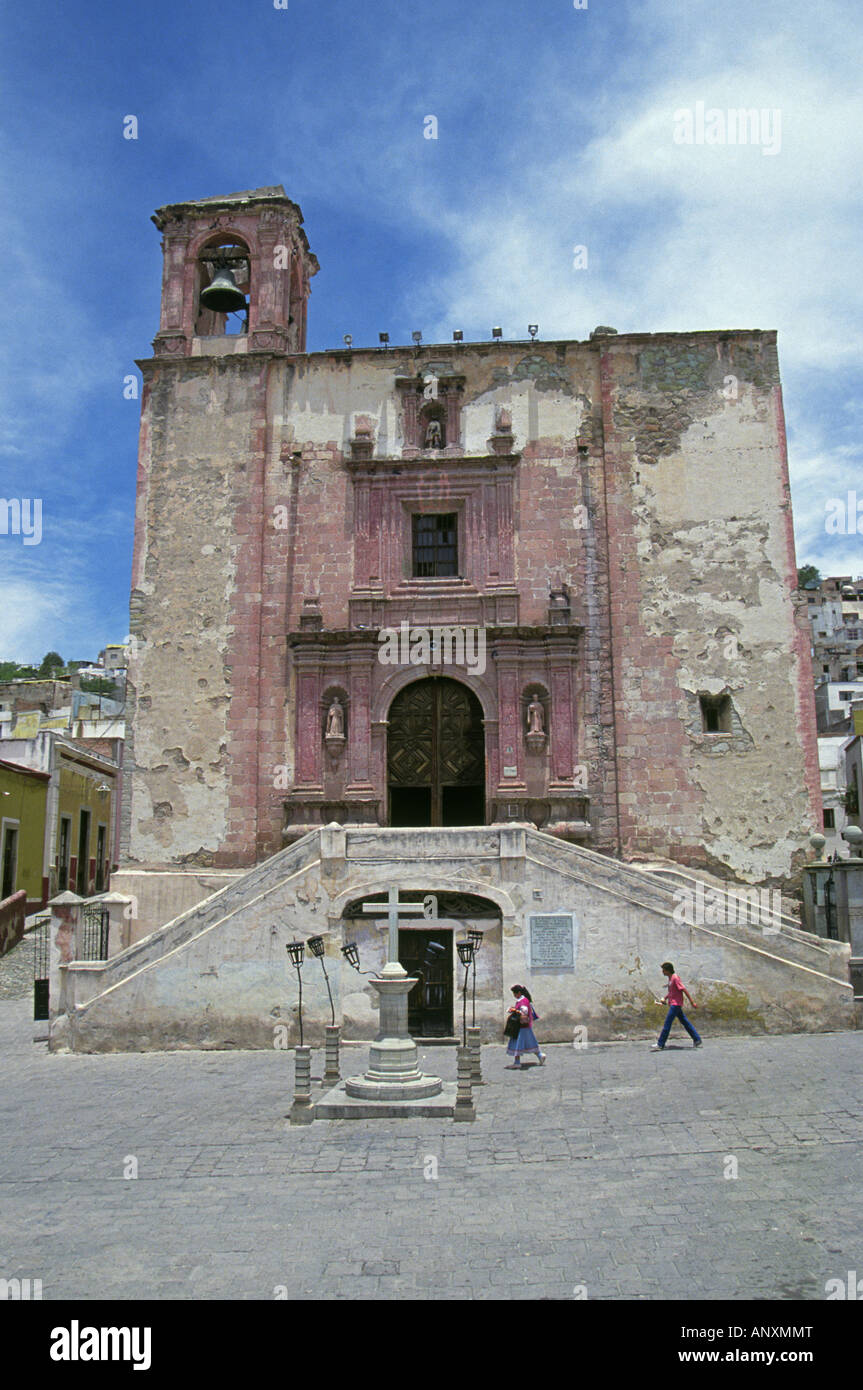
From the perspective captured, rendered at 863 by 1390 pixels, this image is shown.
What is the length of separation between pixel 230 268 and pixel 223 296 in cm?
179

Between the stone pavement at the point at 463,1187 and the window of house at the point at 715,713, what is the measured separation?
6.73 meters

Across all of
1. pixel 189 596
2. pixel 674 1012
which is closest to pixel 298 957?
pixel 674 1012

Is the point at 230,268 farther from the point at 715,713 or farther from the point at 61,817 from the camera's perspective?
the point at 61,817

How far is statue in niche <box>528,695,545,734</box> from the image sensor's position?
18641 mm

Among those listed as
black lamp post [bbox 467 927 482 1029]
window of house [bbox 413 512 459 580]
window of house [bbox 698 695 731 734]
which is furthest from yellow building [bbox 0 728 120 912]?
window of house [bbox 698 695 731 734]

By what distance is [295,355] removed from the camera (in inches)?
810

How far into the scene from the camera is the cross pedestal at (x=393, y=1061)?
36.0 feet

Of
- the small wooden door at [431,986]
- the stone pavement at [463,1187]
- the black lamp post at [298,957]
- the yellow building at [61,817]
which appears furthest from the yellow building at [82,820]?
the stone pavement at [463,1187]

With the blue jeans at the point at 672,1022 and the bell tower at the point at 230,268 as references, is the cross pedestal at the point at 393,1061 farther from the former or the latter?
the bell tower at the point at 230,268

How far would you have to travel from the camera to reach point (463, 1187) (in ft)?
27.5

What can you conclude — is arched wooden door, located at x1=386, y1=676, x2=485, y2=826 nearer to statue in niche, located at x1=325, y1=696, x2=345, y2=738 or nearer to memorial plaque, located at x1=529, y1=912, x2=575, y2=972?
statue in niche, located at x1=325, y1=696, x2=345, y2=738
